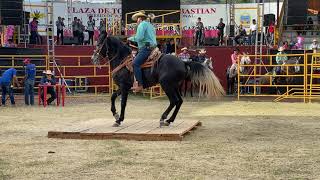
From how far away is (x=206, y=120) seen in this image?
14.0m

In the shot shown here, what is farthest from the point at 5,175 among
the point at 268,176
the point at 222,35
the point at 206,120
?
the point at 222,35

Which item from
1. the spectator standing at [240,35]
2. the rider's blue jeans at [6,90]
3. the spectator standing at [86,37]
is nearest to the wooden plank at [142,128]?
the rider's blue jeans at [6,90]

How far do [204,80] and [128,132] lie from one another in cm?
198

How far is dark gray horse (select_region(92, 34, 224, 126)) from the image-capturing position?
11.1 metres

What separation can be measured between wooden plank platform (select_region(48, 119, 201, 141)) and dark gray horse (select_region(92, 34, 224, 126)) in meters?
0.33

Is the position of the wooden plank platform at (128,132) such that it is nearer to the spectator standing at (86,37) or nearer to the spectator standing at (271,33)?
the spectator standing at (271,33)

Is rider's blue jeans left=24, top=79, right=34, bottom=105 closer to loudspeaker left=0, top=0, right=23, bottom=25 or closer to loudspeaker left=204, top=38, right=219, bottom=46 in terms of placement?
loudspeaker left=0, top=0, right=23, bottom=25

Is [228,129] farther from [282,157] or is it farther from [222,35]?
[222,35]

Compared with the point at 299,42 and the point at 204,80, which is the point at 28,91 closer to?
the point at 204,80

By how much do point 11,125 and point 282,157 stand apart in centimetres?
701

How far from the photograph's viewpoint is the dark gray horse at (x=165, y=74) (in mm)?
11117

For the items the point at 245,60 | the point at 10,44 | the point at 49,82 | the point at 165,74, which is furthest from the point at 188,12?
the point at 165,74

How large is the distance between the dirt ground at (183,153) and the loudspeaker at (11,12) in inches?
380

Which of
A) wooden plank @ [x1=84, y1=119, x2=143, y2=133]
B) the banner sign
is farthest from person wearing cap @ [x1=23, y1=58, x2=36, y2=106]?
the banner sign
